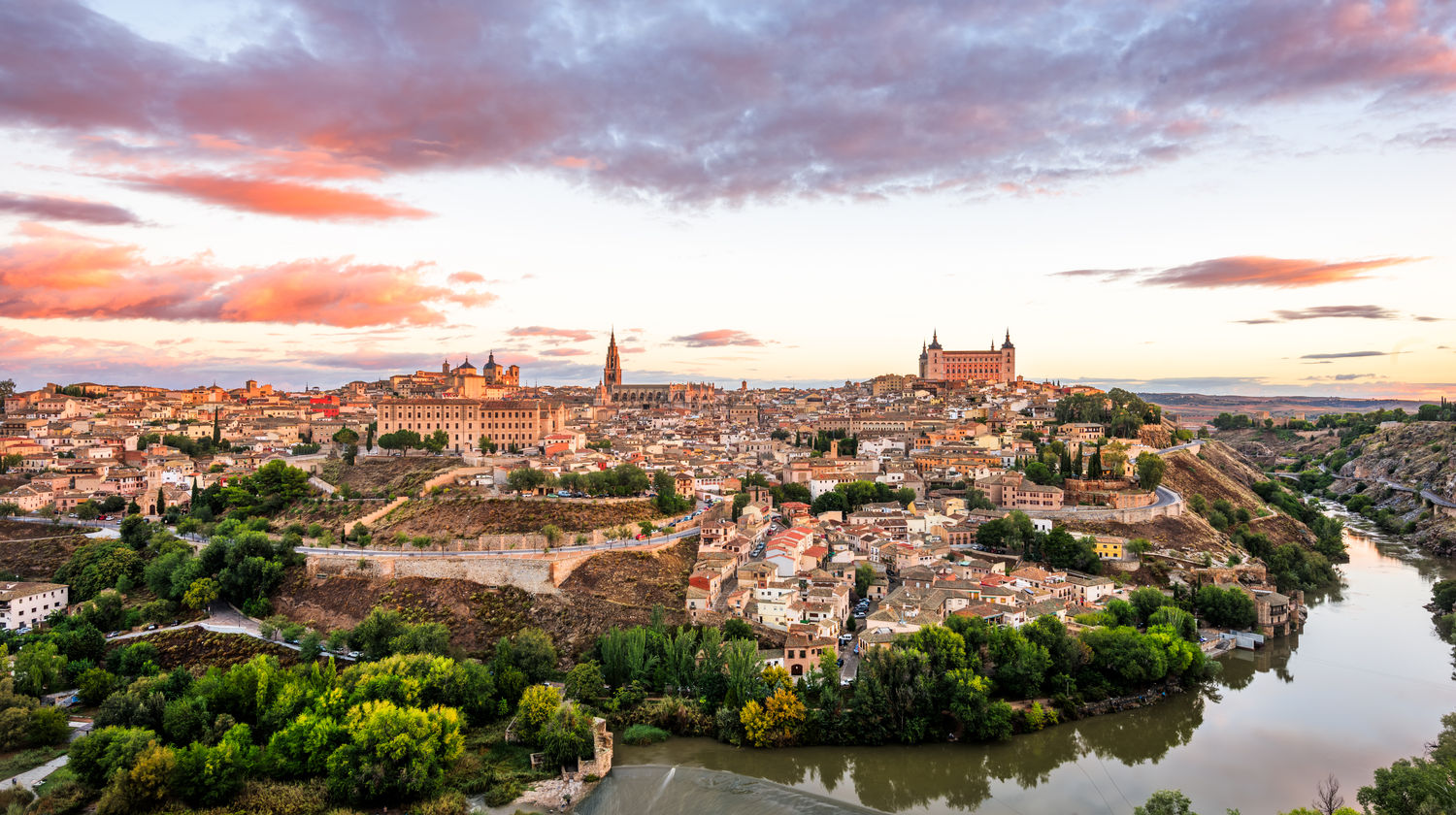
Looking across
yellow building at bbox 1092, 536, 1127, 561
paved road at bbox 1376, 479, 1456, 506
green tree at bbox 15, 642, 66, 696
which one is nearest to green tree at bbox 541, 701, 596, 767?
green tree at bbox 15, 642, 66, 696

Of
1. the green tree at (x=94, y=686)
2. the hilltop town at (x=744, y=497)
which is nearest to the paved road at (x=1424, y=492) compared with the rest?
the hilltop town at (x=744, y=497)

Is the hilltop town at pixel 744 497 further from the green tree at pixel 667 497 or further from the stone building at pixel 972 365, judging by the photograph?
the stone building at pixel 972 365

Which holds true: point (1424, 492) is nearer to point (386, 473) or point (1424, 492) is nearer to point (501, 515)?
point (501, 515)

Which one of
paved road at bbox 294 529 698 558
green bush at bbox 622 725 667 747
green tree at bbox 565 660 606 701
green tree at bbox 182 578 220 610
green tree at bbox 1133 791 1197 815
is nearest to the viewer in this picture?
green tree at bbox 1133 791 1197 815

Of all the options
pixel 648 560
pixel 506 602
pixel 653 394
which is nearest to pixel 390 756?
pixel 506 602

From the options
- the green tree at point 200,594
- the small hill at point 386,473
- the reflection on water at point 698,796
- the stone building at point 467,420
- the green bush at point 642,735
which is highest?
the stone building at point 467,420

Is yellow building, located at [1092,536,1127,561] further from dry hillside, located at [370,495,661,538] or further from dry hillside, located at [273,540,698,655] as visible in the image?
dry hillside, located at [370,495,661,538]

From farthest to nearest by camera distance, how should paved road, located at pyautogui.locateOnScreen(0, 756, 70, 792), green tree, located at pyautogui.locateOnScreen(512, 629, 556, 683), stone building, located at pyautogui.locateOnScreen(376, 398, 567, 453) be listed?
stone building, located at pyautogui.locateOnScreen(376, 398, 567, 453) → green tree, located at pyautogui.locateOnScreen(512, 629, 556, 683) → paved road, located at pyautogui.locateOnScreen(0, 756, 70, 792)
